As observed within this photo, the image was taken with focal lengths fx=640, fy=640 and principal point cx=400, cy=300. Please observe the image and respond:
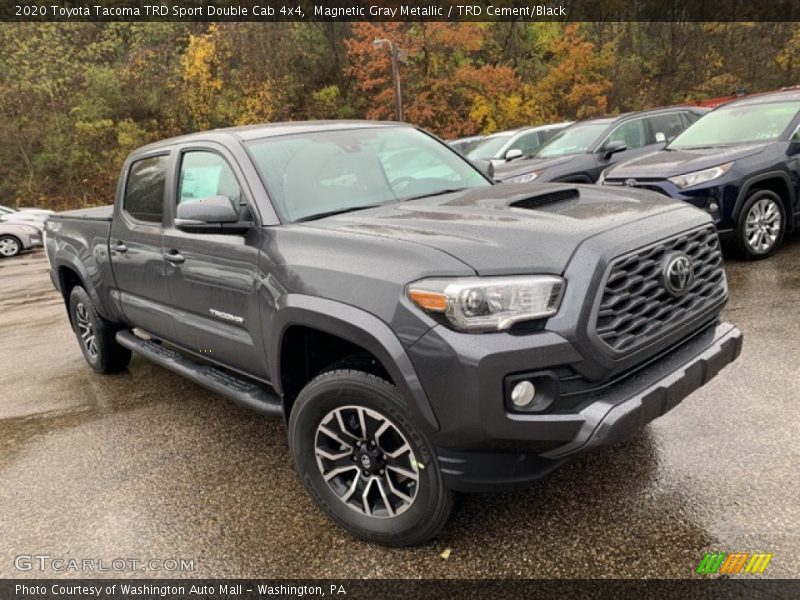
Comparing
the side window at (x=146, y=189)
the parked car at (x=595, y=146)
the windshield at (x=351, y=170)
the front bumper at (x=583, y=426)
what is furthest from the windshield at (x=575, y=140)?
the front bumper at (x=583, y=426)

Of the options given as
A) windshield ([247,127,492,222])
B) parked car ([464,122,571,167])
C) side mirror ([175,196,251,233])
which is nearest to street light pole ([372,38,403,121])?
parked car ([464,122,571,167])

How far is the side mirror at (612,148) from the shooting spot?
28.9ft

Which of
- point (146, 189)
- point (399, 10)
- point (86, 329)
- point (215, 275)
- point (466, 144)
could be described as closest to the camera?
point (215, 275)

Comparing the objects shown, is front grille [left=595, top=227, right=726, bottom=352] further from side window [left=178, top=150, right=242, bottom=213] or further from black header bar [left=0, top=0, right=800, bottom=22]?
black header bar [left=0, top=0, right=800, bottom=22]

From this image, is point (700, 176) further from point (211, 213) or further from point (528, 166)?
point (211, 213)

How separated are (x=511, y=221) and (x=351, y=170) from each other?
1207mm

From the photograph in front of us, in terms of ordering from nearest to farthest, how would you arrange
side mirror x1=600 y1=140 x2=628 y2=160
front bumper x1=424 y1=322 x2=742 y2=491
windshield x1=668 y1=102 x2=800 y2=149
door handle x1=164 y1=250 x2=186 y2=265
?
front bumper x1=424 y1=322 x2=742 y2=491
door handle x1=164 y1=250 x2=186 y2=265
windshield x1=668 y1=102 x2=800 y2=149
side mirror x1=600 y1=140 x2=628 y2=160

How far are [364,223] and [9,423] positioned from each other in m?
3.36

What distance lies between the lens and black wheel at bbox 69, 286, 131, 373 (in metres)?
5.16

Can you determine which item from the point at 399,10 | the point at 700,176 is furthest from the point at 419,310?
the point at 399,10

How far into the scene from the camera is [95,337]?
524 centimetres

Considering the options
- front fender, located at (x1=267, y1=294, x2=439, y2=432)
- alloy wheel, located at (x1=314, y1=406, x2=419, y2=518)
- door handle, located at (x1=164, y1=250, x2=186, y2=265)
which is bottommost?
alloy wheel, located at (x1=314, y1=406, x2=419, y2=518)

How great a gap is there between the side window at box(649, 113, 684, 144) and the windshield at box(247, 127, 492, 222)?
23.1 ft

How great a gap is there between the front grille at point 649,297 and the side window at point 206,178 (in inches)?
73.9
